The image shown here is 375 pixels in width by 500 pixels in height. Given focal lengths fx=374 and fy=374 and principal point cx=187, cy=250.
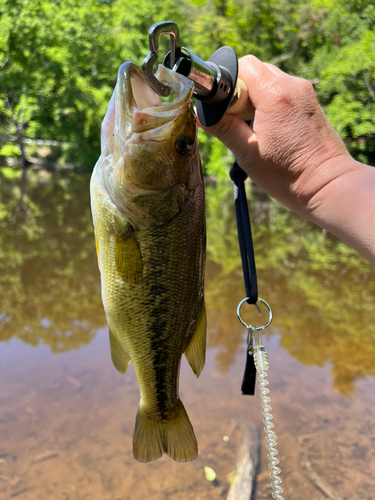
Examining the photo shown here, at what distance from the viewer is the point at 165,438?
1.59 metres

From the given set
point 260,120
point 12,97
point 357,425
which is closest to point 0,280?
point 357,425

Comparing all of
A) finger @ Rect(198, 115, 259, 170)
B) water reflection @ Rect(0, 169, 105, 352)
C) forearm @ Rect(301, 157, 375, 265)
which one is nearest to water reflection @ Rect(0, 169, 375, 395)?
water reflection @ Rect(0, 169, 105, 352)

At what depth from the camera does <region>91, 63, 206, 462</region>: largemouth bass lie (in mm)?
1338

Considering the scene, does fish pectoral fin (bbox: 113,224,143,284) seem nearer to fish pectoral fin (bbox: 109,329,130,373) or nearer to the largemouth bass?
the largemouth bass

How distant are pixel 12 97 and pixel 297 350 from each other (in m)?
24.4

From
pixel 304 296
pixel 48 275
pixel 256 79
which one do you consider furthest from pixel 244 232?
pixel 48 275

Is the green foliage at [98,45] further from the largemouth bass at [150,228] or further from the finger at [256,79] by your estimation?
the largemouth bass at [150,228]

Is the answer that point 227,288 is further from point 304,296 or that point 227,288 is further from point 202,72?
point 202,72

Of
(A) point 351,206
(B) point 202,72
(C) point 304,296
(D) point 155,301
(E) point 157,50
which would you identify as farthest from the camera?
(C) point 304,296

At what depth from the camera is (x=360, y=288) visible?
7578mm

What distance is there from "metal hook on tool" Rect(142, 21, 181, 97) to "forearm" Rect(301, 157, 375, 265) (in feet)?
2.74

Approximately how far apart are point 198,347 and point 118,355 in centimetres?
35

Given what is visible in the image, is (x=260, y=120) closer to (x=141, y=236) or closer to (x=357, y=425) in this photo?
(x=141, y=236)

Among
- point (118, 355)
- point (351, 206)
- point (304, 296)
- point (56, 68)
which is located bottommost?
point (56, 68)
